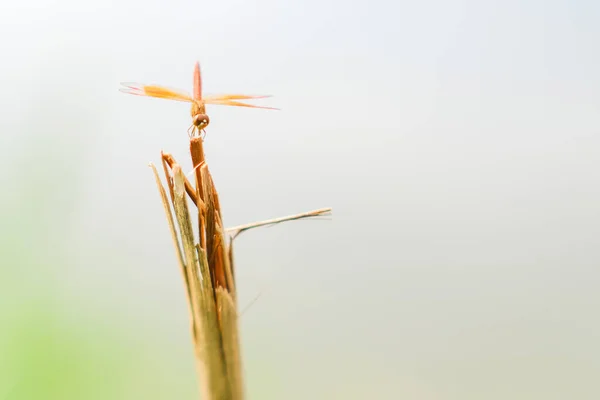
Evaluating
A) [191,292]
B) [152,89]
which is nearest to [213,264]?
[191,292]

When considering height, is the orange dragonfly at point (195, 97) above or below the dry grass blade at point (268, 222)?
above

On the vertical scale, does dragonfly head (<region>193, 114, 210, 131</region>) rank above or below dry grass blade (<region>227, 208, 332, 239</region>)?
above

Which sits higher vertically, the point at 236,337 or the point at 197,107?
the point at 197,107

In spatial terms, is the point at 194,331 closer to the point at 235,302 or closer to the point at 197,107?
the point at 235,302

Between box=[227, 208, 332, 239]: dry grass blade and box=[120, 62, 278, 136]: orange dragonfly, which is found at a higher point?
box=[120, 62, 278, 136]: orange dragonfly

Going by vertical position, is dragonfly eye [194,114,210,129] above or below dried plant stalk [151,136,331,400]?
above

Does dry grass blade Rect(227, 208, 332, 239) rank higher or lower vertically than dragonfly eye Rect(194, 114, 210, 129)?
lower

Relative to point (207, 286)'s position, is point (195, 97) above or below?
above

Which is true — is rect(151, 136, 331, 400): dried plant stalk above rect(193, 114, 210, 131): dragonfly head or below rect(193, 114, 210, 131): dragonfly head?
below

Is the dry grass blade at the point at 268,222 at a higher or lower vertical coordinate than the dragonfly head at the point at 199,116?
lower

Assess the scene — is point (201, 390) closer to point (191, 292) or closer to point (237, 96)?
point (191, 292)
